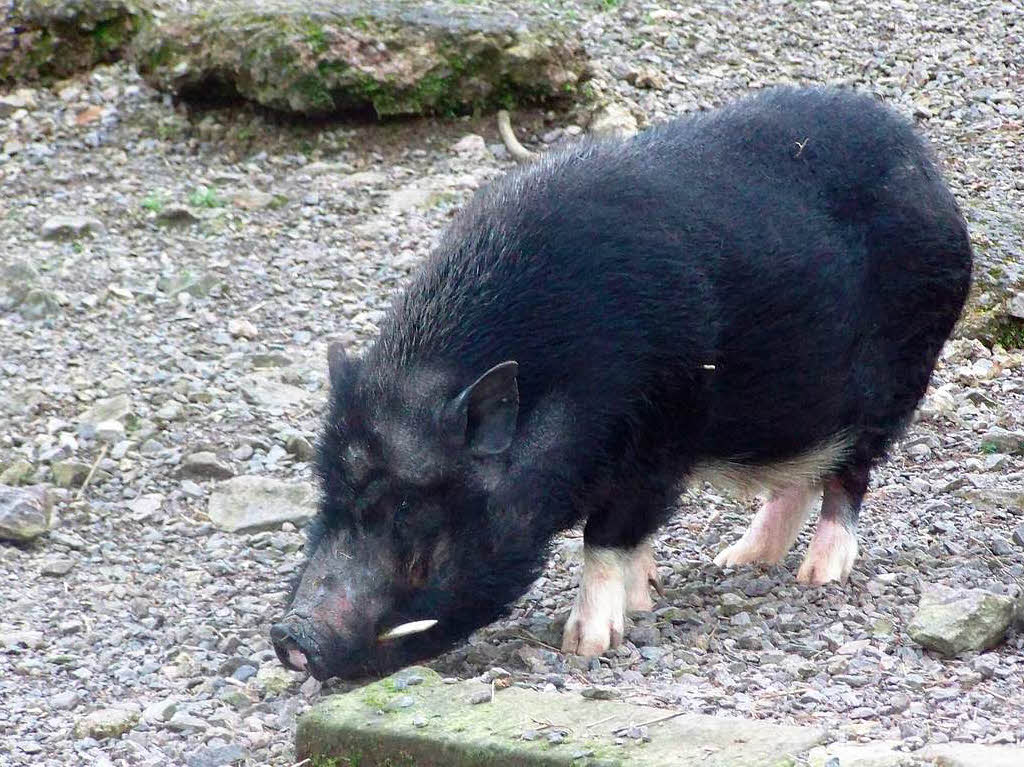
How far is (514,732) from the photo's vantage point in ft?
13.5

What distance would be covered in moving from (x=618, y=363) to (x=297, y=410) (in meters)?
2.85

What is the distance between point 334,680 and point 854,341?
2.21 metres

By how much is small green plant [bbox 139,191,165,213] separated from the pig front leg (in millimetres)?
4724

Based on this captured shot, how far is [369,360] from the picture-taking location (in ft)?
16.6

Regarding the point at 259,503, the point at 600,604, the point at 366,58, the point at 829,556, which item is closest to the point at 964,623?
the point at 829,556

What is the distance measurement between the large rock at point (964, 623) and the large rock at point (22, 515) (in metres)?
3.47

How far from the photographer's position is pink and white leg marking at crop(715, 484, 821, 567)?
20.2ft

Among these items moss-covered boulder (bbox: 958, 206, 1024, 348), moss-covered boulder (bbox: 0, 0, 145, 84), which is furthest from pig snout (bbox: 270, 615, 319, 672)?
moss-covered boulder (bbox: 0, 0, 145, 84)

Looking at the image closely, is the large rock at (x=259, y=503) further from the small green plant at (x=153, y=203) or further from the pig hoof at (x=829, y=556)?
the small green plant at (x=153, y=203)

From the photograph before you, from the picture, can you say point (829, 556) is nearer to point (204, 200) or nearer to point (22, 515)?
point (22, 515)

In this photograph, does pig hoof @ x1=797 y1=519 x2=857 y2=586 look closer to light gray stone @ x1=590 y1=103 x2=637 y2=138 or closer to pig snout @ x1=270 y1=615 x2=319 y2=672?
pig snout @ x1=270 y1=615 x2=319 y2=672

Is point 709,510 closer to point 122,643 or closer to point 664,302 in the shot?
point 664,302

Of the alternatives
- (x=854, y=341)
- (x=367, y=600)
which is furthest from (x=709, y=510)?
(x=367, y=600)

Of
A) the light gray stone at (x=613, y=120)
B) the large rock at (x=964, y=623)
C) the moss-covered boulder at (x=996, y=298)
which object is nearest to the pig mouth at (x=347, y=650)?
the large rock at (x=964, y=623)
